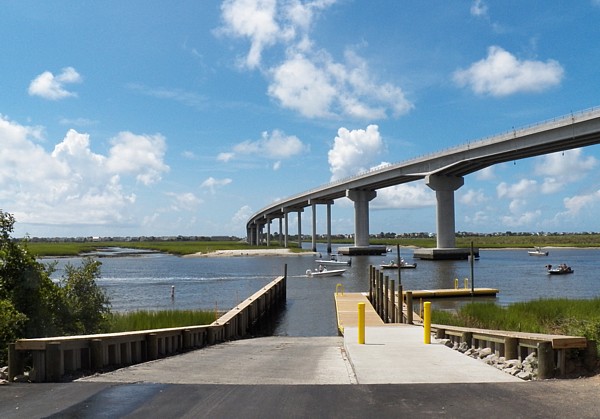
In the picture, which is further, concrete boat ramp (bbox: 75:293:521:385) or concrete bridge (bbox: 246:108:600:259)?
concrete bridge (bbox: 246:108:600:259)

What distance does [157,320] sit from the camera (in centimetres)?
2295

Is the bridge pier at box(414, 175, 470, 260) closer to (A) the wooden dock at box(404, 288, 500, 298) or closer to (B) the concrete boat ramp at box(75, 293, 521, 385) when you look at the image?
(A) the wooden dock at box(404, 288, 500, 298)

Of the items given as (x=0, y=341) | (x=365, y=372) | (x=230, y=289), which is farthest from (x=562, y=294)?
(x=0, y=341)

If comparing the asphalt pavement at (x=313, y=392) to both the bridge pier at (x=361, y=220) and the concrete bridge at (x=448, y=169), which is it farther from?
the bridge pier at (x=361, y=220)

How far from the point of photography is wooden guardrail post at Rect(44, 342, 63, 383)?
1055 centimetres

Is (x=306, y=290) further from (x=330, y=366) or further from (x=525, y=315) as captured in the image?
(x=330, y=366)

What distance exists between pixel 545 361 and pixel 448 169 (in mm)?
81041

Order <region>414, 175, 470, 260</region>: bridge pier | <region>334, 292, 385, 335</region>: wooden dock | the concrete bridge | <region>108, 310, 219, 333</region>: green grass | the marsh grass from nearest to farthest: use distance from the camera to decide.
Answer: the marsh grass, <region>108, 310, 219, 333</region>: green grass, <region>334, 292, 385, 335</region>: wooden dock, the concrete bridge, <region>414, 175, 470, 260</region>: bridge pier

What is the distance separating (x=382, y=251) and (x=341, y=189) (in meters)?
18.5

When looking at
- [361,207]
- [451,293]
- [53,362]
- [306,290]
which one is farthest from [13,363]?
[361,207]

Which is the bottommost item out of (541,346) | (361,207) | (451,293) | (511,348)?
(451,293)

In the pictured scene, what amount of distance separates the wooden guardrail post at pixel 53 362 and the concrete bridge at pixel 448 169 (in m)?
63.1

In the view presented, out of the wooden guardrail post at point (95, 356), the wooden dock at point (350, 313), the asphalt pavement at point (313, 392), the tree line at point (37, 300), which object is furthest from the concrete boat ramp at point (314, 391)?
the wooden dock at point (350, 313)

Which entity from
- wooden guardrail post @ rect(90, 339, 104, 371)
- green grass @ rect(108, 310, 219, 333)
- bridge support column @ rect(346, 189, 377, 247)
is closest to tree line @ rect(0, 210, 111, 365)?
green grass @ rect(108, 310, 219, 333)
